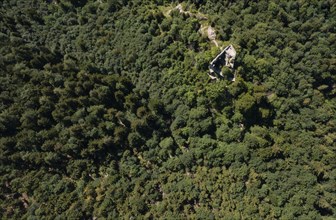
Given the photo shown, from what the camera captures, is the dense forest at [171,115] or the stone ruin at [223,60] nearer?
the dense forest at [171,115]

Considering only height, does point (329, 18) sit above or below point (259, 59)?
above

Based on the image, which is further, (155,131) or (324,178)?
(155,131)

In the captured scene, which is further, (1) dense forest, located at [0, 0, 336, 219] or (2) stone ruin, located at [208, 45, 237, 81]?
(2) stone ruin, located at [208, 45, 237, 81]

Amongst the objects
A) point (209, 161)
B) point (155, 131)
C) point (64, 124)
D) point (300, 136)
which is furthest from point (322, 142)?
point (64, 124)

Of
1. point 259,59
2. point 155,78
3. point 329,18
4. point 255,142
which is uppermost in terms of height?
point 329,18

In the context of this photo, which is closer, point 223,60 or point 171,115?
point 223,60

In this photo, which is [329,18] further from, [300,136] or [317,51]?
[300,136]

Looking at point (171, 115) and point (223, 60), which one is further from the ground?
point (223, 60)

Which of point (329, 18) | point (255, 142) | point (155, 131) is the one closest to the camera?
point (255, 142)
